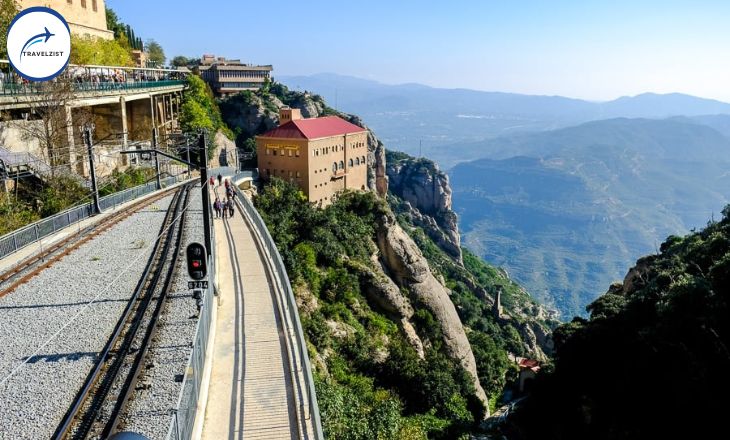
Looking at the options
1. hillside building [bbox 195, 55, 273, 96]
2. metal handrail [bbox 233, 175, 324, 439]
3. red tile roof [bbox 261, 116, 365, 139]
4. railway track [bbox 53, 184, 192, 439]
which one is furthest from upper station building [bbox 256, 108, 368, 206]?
hillside building [bbox 195, 55, 273, 96]

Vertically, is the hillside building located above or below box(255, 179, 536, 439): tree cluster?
above

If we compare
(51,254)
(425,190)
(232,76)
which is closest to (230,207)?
(51,254)

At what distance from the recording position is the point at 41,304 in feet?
62.0

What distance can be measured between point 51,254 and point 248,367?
574 inches

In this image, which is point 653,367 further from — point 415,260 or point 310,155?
point 310,155

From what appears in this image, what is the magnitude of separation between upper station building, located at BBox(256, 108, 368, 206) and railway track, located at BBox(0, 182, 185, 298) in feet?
68.6

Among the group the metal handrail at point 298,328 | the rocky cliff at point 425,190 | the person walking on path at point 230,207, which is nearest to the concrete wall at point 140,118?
the person walking on path at point 230,207

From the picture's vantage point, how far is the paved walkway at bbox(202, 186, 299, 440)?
12.6 metres

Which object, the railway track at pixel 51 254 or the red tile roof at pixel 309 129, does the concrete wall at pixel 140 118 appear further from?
the railway track at pixel 51 254

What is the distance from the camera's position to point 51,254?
2458cm

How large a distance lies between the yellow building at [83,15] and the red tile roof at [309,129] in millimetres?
20226

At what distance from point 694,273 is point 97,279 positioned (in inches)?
1135

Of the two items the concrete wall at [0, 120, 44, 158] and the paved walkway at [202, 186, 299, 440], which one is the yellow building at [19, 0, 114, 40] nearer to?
the concrete wall at [0, 120, 44, 158]

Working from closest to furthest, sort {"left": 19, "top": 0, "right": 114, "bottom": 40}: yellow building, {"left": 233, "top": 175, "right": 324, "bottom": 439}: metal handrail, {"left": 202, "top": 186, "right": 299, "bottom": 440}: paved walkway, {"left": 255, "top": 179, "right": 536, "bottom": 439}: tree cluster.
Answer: {"left": 233, "top": 175, "right": 324, "bottom": 439}: metal handrail < {"left": 202, "top": 186, "right": 299, "bottom": 440}: paved walkway < {"left": 255, "top": 179, "right": 536, "bottom": 439}: tree cluster < {"left": 19, "top": 0, "right": 114, "bottom": 40}: yellow building
